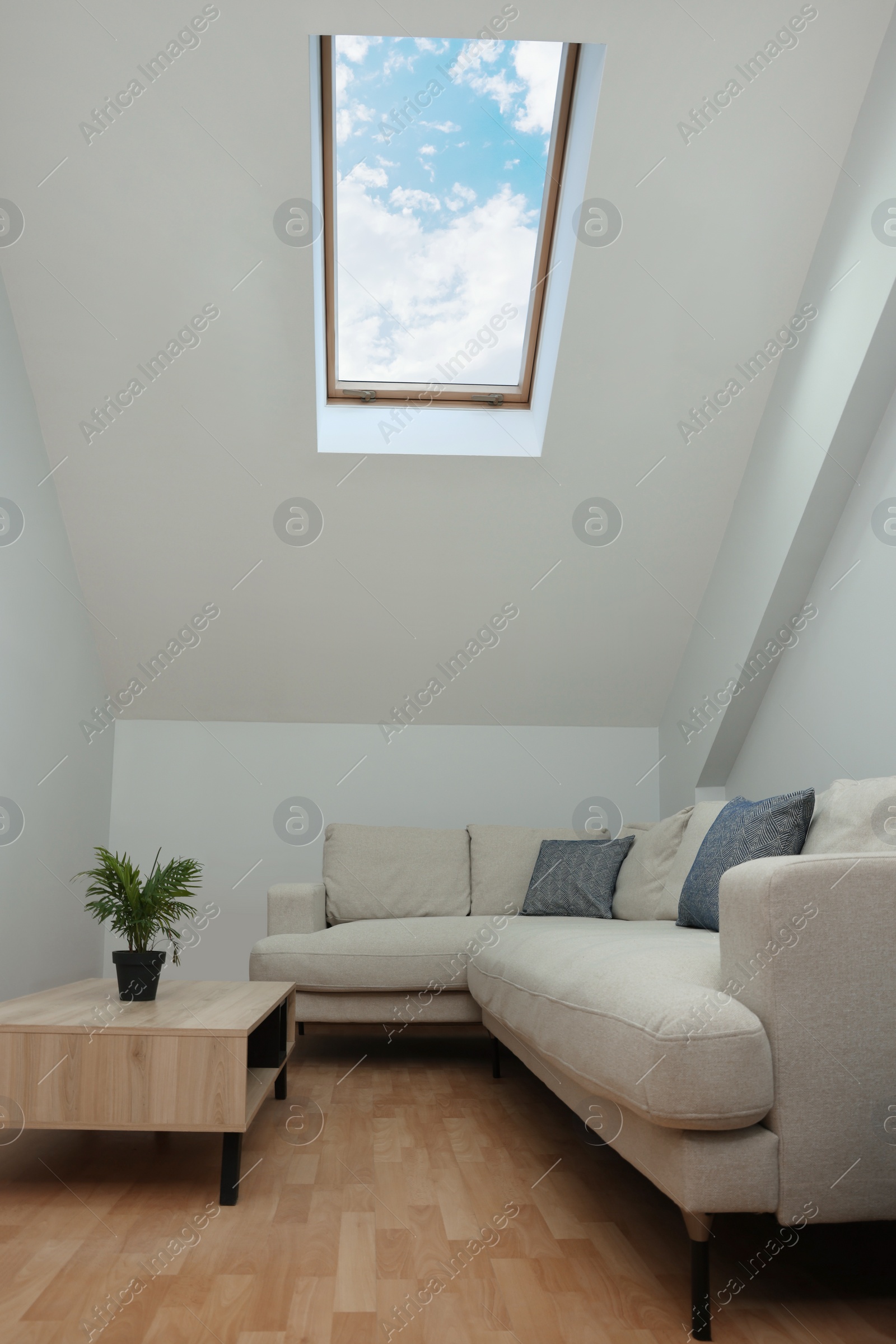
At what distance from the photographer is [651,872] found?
3.33 meters

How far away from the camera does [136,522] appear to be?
13.0 feet

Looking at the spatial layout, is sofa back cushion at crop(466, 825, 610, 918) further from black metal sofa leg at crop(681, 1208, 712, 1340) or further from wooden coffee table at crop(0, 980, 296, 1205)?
black metal sofa leg at crop(681, 1208, 712, 1340)

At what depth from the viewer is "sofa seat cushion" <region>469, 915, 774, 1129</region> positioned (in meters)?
1.28

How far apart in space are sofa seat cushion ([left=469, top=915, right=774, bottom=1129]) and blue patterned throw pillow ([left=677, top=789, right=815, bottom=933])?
0.89ft

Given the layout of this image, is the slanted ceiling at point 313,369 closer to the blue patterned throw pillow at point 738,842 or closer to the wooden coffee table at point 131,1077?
the blue patterned throw pillow at point 738,842

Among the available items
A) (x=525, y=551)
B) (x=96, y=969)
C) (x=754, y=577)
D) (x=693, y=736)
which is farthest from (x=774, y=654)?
(x=96, y=969)

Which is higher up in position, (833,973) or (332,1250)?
(833,973)

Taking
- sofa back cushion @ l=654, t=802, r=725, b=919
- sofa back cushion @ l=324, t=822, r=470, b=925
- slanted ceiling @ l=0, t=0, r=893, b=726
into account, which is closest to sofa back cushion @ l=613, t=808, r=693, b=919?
sofa back cushion @ l=654, t=802, r=725, b=919

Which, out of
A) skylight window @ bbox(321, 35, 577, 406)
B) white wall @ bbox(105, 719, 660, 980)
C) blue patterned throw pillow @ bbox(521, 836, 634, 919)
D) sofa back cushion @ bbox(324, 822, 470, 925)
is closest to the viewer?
skylight window @ bbox(321, 35, 577, 406)

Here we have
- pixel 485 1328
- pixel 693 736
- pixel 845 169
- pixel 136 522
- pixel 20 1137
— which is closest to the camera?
pixel 485 1328

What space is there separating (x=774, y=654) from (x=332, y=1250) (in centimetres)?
277

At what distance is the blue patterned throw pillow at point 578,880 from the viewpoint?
3.59 meters

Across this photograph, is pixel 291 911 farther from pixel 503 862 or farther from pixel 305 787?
pixel 305 787

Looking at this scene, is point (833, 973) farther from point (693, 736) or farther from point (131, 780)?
point (131, 780)
